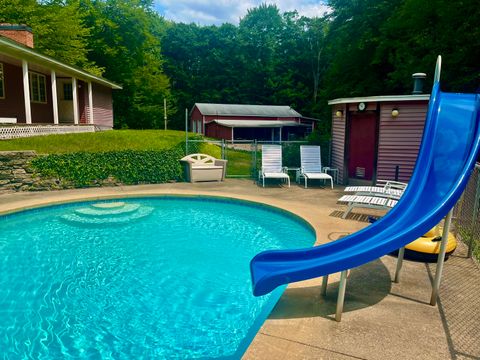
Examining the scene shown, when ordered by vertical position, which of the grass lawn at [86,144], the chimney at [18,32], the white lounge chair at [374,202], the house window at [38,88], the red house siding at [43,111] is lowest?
the white lounge chair at [374,202]

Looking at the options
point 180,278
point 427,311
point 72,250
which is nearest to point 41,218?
point 72,250

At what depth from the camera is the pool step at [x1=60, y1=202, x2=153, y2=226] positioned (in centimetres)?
942

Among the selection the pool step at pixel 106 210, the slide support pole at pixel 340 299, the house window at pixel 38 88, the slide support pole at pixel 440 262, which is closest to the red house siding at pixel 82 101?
the house window at pixel 38 88

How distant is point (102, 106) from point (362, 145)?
22.0 meters

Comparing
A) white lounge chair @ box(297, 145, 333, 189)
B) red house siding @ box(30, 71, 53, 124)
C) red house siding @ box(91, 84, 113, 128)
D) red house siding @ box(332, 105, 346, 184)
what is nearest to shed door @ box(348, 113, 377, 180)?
red house siding @ box(332, 105, 346, 184)

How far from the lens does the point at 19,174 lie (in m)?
12.0

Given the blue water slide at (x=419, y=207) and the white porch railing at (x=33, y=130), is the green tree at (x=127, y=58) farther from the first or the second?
the blue water slide at (x=419, y=207)

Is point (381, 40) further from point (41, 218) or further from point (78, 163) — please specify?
point (41, 218)

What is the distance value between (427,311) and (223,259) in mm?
3941

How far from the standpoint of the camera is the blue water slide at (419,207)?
3715 millimetres

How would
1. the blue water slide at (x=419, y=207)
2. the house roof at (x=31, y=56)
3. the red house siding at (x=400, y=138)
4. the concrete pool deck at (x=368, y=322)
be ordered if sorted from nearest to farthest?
the concrete pool deck at (x=368, y=322) → the blue water slide at (x=419, y=207) → the red house siding at (x=400, y=138) → the house roof at (x=31, y=56)

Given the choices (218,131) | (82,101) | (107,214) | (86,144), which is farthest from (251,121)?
(107,214)

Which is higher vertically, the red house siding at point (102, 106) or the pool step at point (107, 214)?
the red house siding at point (102, 106)

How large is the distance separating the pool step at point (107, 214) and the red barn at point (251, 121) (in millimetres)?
27757
